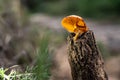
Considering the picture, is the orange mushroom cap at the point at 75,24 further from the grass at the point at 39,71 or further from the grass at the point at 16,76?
the grass at the point at 16,76

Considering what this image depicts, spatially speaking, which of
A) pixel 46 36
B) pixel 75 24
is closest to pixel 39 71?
pixel 75 24

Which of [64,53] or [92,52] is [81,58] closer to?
[92,52]

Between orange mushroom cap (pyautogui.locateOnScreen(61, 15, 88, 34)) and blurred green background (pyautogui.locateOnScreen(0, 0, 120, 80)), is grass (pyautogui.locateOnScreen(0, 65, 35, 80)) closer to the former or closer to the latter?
blurred green background (pyautogui.locateOnScreen(0, 0, 120, 80))

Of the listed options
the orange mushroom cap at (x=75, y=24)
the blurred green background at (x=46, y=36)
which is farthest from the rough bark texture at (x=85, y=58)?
the blurred green background at (x=46, y=36)

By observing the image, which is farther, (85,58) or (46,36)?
(46,36)

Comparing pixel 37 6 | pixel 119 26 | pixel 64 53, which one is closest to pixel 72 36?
pixel 64 53

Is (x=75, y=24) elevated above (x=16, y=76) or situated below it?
above

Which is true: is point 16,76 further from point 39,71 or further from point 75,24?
point 75,24
